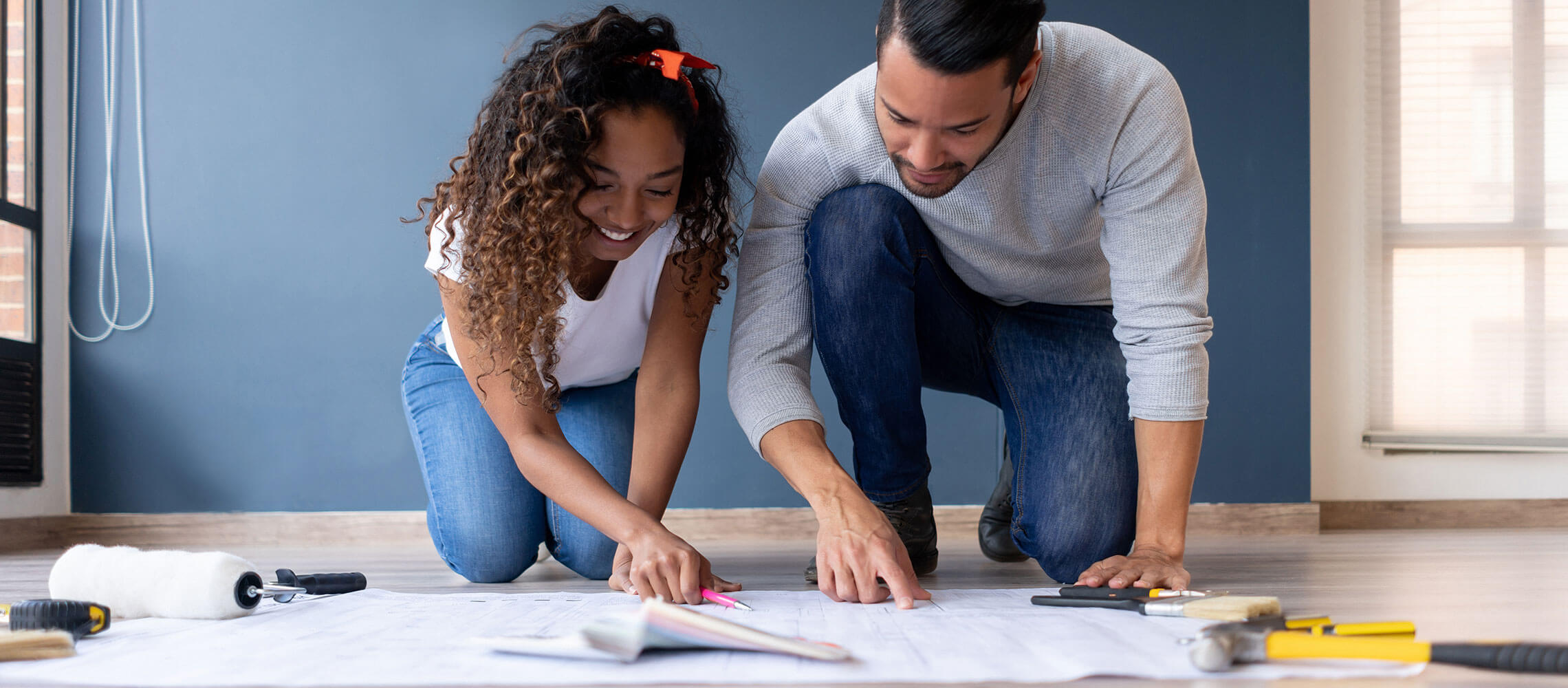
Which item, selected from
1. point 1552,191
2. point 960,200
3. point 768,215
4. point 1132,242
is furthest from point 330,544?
point 1552,191

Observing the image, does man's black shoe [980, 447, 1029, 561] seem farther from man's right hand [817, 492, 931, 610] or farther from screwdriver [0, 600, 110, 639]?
screwdriver [0, 600, 110, 639]

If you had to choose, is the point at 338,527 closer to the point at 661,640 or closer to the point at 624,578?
the point at 624,578

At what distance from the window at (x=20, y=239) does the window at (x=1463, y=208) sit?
376 centimetres

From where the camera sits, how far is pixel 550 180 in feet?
3.82

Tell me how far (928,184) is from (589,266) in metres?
0.49

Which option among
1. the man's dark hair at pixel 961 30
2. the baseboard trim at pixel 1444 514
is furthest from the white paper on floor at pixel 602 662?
the baseboard trim at pixel 1444 514

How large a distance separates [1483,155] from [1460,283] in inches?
15.5

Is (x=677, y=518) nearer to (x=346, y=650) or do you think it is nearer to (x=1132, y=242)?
(x=1132, y=242)

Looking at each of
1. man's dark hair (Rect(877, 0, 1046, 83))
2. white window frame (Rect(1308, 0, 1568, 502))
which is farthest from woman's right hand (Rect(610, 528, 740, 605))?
white window frame (Rect(1308, 0, 1568, 502))

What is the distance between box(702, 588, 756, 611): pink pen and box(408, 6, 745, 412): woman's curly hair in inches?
14.9

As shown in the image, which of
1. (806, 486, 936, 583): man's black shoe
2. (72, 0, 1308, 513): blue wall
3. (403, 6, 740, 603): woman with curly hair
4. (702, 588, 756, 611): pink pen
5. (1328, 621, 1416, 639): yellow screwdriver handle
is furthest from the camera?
(72, 0, 1308, 513): blue wall

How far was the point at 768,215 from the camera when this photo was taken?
1.39m

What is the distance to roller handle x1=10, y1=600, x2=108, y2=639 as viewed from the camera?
0.84m

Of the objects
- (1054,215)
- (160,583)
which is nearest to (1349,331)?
(1054,215)
